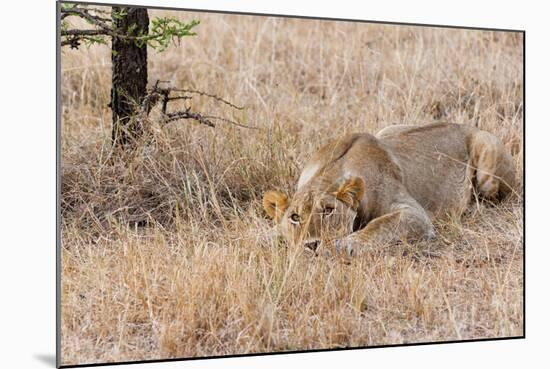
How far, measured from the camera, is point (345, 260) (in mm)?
5543

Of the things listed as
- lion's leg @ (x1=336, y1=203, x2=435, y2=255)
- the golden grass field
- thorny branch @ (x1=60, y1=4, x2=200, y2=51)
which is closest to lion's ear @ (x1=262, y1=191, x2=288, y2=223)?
the golden grass field

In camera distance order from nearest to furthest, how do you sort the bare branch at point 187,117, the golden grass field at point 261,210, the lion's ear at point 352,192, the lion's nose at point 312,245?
the golden grass field at point 261,210, the lion's nose at point 312,245, the lion's ear at point 352,192, the bare branch at point 187,117

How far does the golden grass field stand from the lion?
90mm

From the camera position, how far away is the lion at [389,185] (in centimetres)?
553

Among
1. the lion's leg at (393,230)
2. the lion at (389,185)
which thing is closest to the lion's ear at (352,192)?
the lion at (389,185)

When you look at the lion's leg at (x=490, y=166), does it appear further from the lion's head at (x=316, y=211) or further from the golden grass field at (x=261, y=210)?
the lion's head at (x=316, y=211)

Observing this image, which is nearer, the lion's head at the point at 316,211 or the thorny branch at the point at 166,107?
the lion's head at the point at 316,211

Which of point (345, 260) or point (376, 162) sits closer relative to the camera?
point (345, 260)

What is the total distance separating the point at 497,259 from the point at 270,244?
1.30 meters

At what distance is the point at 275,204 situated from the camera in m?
5.66

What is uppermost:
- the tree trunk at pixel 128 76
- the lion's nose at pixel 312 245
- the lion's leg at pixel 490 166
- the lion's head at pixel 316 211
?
the tree trunk at pixel 128 76

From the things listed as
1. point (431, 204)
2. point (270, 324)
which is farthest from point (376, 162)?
point (270, 324)

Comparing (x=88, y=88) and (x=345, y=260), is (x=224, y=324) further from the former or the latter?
(x=88, y=88)

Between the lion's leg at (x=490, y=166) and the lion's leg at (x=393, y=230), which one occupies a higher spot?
the lion's leg at (x=490, y=166)
